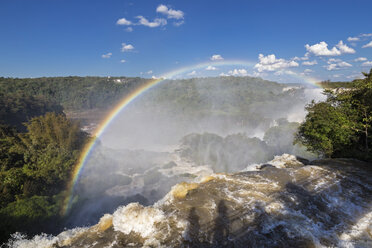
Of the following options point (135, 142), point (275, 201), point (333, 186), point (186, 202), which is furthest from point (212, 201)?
point (135, 142)

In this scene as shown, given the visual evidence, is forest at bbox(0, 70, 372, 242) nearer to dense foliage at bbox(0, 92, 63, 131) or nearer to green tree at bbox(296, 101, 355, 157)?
green tree at bbox(296, 101, 355, 157)

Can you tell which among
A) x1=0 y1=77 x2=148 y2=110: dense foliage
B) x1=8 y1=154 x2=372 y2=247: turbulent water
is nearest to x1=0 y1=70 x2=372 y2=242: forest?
x1=8 y1=154 x2=372 y2=247: turbulent water

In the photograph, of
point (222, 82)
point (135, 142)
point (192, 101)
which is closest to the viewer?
point (135, 142)

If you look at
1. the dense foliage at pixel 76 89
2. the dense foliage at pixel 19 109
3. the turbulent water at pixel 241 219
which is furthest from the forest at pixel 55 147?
the dense foliage at pixel 76 89

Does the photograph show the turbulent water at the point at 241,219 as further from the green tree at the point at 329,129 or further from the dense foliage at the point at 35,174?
the dense foliage at the point at 35,174

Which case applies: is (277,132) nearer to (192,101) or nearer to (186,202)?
(186,202)

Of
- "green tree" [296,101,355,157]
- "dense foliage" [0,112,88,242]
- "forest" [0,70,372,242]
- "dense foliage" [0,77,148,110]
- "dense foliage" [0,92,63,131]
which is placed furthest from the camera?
"dense foliage" [0,77,148,110]
